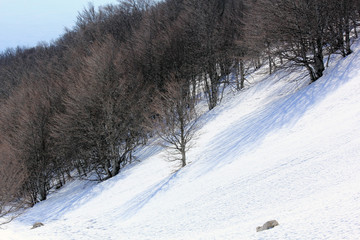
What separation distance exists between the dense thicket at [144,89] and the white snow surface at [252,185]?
208 centimetres

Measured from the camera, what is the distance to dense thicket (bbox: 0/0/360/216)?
15.4m

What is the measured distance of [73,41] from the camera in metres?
45.8

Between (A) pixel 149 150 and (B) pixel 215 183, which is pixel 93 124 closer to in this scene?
(A) pixel 149 150

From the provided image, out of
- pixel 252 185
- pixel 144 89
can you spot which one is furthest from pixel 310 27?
pixel 144 89

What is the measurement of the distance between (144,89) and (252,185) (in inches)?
723

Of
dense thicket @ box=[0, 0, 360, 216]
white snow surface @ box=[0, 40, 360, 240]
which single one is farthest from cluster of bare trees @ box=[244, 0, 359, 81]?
white snow surface @ box=[0, 40, 360, 240]

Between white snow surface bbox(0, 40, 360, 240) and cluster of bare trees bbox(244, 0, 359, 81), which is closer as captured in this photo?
white snow surface bbox(0, 40, 360, 240)

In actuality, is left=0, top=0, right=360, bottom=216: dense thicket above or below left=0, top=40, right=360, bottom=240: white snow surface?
above

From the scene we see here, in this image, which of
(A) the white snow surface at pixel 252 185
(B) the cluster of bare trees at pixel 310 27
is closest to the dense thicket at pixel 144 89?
(B) the cluster of bare trees at pixel 310 27

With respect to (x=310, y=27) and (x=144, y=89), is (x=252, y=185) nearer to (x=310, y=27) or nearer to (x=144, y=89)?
(x=310, y=27)

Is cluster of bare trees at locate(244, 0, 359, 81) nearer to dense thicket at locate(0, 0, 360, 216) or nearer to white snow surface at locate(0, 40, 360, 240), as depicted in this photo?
dense thicket at locate(0, 0, 360, 216)

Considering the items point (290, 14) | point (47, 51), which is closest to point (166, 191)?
point (290, 14)

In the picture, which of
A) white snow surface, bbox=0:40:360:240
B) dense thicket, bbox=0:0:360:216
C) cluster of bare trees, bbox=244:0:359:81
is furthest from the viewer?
dense thicket, bbox=0:0:360:216

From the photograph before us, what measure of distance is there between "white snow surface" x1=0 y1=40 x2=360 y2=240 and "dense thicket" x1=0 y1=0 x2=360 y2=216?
6.82ft
